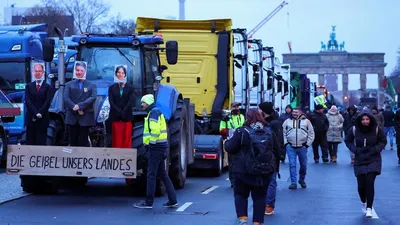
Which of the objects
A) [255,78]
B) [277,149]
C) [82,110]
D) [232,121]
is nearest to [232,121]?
[232,121]

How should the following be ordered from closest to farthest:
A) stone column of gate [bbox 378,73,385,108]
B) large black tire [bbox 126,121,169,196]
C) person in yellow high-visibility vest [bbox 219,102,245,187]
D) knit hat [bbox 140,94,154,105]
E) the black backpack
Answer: the black backpack < knit hat [bbox 140,94,154,105] < large black tire [bbox 126,121,169,196] < person in yellow high-visibility vest [bbox 219,102,245,187] < stone column of gate [bbox 378,73,385,108]

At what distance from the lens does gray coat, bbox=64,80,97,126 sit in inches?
598

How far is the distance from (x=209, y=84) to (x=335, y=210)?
7.82m

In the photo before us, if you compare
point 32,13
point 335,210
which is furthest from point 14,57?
point 32,13

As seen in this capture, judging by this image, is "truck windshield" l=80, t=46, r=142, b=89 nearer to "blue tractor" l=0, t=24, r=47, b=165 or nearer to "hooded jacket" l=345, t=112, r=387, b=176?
"hooded jacket" l=345, t=112, r=387, b=176

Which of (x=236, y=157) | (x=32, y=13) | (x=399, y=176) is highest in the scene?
(x=32, y=13)

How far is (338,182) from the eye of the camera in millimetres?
20906

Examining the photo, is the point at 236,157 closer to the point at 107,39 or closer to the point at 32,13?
the point at 107,39

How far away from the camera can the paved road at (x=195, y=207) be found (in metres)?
13.1

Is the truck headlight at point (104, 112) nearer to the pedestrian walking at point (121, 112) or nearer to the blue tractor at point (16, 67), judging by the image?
the pedestrian walking at point (121, 112)

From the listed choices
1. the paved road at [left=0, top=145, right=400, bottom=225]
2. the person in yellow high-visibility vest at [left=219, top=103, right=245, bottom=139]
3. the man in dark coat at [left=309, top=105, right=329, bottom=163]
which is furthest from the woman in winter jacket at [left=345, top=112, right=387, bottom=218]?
the man in dark coat at [left=309, top=105, right=329, bottom=163]

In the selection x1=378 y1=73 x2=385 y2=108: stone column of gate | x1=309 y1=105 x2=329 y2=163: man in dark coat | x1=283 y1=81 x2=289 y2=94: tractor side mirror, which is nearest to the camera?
x1=309 y1=105 x2=329 y2=163: man in dark coat

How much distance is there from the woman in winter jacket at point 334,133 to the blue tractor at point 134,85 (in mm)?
13007

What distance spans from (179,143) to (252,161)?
226 inches
